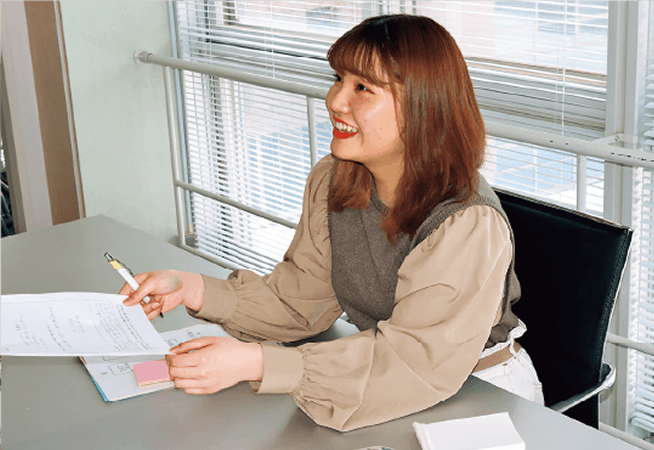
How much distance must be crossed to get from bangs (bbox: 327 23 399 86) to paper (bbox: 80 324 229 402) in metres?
0.50

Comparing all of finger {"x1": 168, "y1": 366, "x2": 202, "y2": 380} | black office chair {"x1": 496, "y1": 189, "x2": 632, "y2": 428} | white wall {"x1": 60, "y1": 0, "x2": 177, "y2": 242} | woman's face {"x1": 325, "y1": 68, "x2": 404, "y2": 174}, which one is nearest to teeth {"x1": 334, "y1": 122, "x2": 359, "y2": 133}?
woman's face {"x1": 325, "y1": 68, "x2": 404, "y2": 174}

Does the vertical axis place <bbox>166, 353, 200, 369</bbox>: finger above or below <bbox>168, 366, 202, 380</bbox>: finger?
above

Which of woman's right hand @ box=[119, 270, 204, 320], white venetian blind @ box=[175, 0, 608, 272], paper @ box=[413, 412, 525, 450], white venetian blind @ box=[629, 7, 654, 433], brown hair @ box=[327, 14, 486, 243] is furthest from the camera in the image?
white venetian blind @ box=[175, 0, 608, 272]

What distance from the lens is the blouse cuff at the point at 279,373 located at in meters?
1.07

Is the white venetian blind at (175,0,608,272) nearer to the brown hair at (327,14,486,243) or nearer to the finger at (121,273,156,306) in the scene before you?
the brown hair at (327,14,486,243)

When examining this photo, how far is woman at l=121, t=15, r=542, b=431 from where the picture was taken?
1.07 metres

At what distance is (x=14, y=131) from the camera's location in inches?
128

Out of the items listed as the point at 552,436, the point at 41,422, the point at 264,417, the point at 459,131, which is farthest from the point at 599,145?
the point at 41,422

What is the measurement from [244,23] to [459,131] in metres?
2.14

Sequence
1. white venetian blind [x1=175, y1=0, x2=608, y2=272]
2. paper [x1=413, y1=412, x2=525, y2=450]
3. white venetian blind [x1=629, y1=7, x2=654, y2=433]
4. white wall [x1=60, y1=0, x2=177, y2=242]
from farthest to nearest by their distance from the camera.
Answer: white wall [x1=60, y1=0, x2=177, y2=242] → white venetian blind [x1=175, y1=0, x2=608, y2=272] → white venetian blind [x1=629, y1=7, x2=654, y2=433] → paper [x1=413, y1=412, x2=525, y2=450]

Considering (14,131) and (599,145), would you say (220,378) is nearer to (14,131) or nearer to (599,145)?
(599,145)

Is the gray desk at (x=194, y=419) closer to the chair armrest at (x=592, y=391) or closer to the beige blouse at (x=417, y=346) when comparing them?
the beige blouse at (x=417, y=346)

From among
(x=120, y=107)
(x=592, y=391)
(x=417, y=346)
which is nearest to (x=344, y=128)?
(x=417, y=346)

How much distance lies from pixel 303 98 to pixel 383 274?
1.80m
